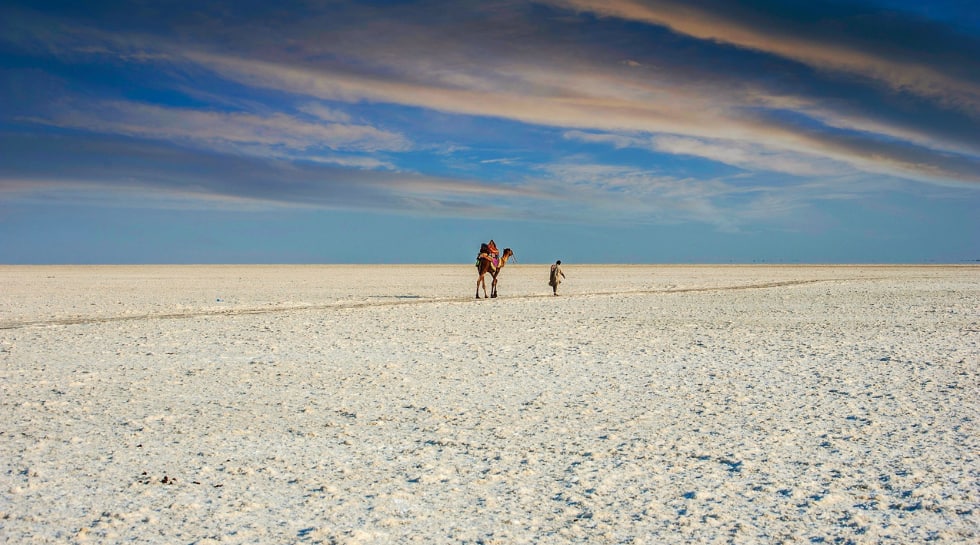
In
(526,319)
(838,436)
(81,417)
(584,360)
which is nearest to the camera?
(838,436)

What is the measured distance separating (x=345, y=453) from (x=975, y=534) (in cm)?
428

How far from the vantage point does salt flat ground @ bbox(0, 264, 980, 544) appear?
4.82 meters

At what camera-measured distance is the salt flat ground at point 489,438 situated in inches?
190

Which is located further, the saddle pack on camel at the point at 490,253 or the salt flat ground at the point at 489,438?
the saddle pack on camel at the point at 490,253

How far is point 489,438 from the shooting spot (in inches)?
272

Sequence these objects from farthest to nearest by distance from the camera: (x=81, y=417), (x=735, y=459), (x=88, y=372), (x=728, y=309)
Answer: (x=728, y=309) < (x=88, y=372) < (x=81, y=417) < (x=735, y=459)

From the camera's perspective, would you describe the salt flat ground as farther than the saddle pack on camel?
No

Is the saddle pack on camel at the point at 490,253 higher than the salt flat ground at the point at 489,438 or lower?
higher

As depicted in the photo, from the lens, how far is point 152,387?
9.31 metres

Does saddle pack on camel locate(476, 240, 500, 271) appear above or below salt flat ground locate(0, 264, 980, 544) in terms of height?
above

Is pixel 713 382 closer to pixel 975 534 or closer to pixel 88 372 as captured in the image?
pixel 975 534

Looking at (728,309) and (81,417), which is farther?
(728,309)

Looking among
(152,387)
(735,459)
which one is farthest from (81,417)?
(735,459)

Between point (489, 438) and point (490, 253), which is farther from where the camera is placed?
point (490, 253)
